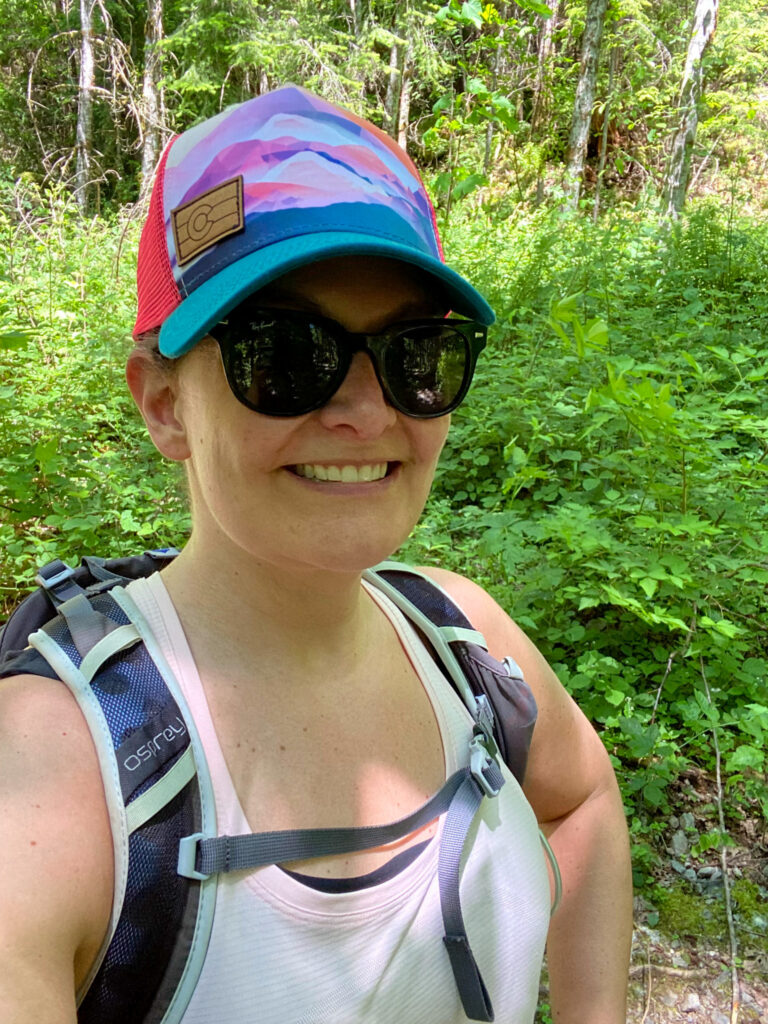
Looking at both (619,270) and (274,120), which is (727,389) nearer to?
(619,270)

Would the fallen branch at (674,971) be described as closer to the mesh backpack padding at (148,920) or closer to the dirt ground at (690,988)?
the dirt ground at (690,988)

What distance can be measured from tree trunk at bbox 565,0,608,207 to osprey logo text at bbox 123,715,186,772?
10987mm

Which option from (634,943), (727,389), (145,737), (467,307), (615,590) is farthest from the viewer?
(727,389)

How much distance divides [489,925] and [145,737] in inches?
23.9

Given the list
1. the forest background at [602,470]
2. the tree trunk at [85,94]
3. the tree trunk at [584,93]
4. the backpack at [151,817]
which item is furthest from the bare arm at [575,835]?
the tree trunk at [85,94]

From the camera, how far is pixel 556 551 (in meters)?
2.83

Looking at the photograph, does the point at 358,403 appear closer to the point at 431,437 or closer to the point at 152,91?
the point at 431,437

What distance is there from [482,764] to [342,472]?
0.50 m

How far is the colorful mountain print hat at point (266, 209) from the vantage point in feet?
2.83

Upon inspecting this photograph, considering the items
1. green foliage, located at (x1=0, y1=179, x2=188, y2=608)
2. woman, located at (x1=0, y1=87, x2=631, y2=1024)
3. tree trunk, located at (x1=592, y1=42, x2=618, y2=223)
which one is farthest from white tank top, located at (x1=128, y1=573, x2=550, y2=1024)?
tree trunk, located at (x1=592, y1=42, x2=618, y2=223)

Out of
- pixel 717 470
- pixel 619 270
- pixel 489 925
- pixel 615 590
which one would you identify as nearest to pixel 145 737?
pixel 489 925

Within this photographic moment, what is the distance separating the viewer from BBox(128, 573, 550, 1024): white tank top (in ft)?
2.72

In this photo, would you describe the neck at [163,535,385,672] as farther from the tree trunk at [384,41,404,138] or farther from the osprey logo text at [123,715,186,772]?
the tree trunk at [384,41,404,138]

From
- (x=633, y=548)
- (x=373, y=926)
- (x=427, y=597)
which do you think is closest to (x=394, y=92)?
(x=633, y=548)
